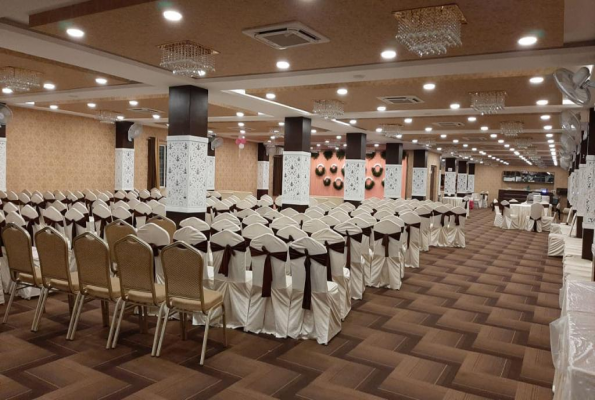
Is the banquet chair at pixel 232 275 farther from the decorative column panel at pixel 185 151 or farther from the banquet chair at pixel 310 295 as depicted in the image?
the decorative column panel at pixel 185 151

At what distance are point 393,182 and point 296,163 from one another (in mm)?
8139

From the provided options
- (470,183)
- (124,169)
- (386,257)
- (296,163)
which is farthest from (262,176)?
(470,183)

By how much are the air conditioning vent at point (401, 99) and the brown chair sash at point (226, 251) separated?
589 centimetres

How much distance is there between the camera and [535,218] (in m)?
17.1

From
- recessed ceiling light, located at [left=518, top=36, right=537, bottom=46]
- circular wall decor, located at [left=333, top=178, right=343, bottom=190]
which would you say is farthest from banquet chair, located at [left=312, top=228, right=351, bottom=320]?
circular wall decor, located at [left=333, top=178, right=343, bottom=190]

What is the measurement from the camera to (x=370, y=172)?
1011 inches

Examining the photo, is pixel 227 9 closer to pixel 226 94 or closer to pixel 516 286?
pixel 226 94

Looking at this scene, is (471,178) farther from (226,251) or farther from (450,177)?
(226,251)

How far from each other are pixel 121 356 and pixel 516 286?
6.56 m

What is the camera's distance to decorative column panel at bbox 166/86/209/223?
884 centimetres

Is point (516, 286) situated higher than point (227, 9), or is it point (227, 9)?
point (227, 9)

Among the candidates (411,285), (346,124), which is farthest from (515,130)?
(411,285)

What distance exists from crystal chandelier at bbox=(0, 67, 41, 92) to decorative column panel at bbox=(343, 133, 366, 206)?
34.5 ft

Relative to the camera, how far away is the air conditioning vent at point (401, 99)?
955 cm
